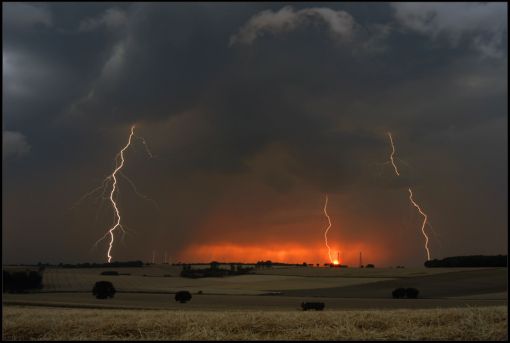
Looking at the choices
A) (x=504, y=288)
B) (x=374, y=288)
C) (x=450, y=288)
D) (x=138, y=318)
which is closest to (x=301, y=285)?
(x=374, y=288)

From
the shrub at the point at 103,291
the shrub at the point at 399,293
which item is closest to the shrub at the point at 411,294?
the shrub at the point at 399,293

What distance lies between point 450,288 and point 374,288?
27.9 ft

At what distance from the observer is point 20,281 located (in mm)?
64125

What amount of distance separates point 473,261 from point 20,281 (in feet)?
244

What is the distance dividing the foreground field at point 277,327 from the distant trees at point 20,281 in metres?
54.4

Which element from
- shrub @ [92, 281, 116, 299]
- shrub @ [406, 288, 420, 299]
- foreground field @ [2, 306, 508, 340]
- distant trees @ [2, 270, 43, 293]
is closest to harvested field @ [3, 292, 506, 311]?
shrub @ [92, 281, 116, 299]

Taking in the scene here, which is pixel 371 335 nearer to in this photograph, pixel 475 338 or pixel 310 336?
pixel 310 336

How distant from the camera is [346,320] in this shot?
11523mm

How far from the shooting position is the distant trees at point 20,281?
62656mm

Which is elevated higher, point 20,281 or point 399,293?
point 20,281

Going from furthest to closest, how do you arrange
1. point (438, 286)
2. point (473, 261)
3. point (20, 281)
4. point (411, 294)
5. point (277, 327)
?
point (473, 261) < point (20, 281) < point (438, 286) < point (411, 294) < point (277, 327)

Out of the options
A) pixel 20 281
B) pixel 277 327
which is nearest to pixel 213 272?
pixel 20 281

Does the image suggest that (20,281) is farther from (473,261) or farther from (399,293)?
(473,261)

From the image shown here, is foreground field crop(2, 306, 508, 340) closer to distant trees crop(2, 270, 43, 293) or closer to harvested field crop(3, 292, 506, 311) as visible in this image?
harvested field crop(3, 292, 506, 311)
